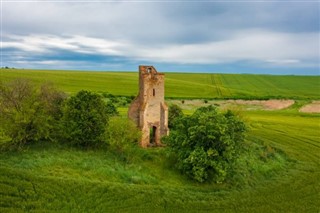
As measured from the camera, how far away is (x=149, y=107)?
4169 cm

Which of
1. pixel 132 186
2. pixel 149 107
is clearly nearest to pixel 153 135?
pixel 149 107

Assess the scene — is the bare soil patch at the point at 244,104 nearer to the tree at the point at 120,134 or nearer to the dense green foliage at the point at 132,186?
the dense green foliage at the point at 132,186

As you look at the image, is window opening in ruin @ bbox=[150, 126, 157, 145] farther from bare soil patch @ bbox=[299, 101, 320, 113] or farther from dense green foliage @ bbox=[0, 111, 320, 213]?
bare soil patch @ bbox=[299, 101, 320, 113]

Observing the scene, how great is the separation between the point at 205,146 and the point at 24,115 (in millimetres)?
18971

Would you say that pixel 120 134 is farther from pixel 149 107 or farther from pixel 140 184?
pixel 140 184

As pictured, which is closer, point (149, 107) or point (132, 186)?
point (132, 186)

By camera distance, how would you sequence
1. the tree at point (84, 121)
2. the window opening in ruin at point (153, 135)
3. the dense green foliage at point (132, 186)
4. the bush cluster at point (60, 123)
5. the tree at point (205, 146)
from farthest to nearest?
the window opening in ruin at point (153, 135), the tree at point (84, 121), the bush cluster at point (60, 123), the tree at point (205, 146), the dense green foliage at point (132, 186)

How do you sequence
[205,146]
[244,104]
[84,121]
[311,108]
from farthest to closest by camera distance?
[244,104]
[311,108]
[84,121]
[205,146]

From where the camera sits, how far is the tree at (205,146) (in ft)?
107

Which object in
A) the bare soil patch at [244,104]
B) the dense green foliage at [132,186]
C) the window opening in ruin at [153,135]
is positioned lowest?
the dense green foliage at [132,186]

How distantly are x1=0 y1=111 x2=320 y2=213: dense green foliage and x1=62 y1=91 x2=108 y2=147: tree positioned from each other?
144 cm

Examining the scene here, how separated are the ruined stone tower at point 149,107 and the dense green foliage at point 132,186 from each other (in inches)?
162

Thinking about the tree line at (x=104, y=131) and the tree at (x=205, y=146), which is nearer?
the tree at (x=205, y=146)

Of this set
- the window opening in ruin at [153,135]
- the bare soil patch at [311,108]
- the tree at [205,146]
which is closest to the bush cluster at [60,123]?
the window opening in ruin at [153,135]
